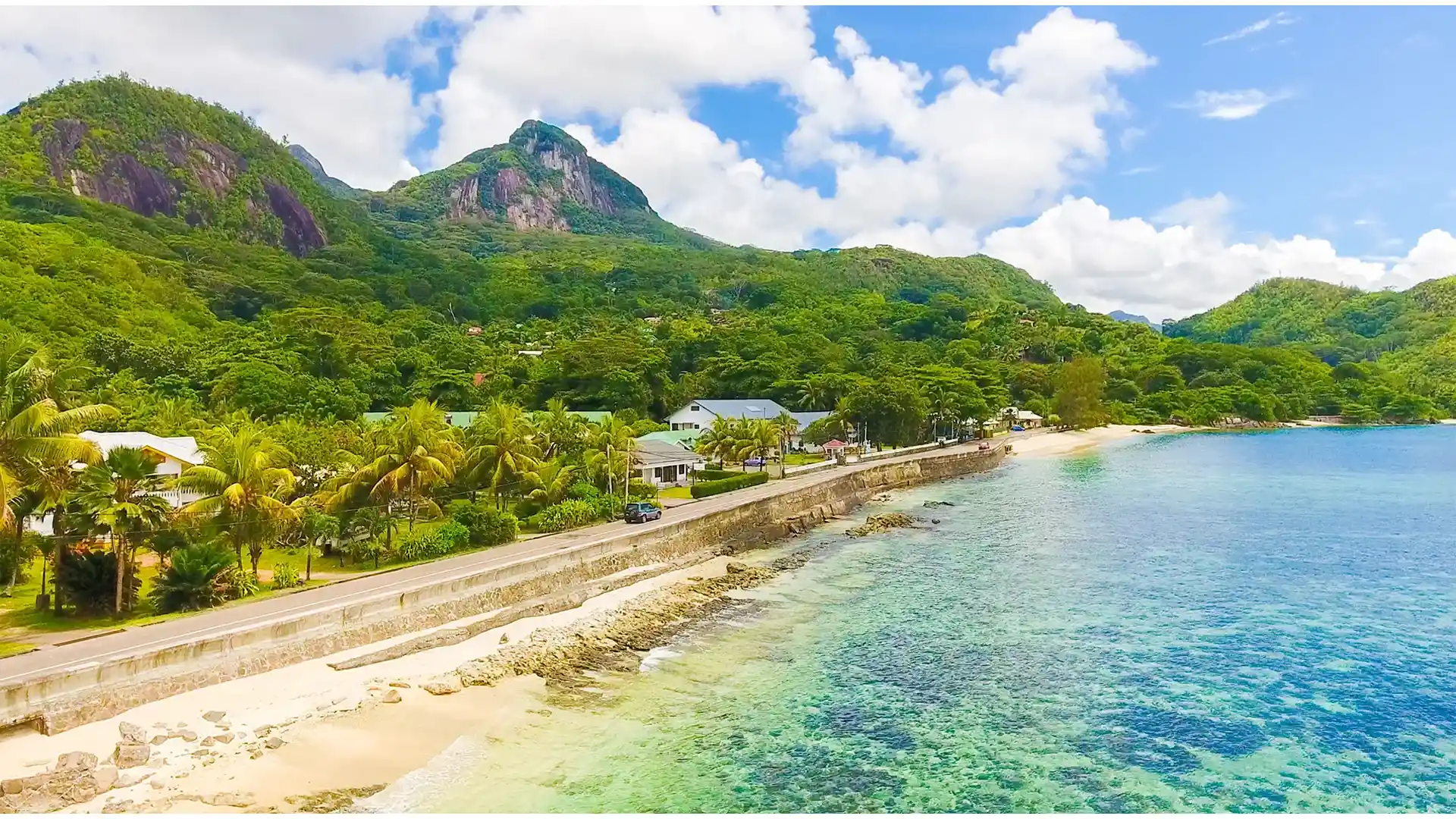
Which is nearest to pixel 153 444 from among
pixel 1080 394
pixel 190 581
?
pixel 190 581

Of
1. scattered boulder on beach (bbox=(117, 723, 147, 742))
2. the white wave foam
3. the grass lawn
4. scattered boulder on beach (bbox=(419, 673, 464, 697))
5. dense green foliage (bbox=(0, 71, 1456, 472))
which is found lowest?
the white wave foam

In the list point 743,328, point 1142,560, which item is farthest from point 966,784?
point 743,328

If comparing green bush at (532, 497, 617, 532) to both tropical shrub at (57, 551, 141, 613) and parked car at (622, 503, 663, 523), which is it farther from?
tropical shrub at (57, 551, 141, 613)

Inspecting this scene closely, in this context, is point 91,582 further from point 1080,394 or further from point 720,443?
point 1080,394

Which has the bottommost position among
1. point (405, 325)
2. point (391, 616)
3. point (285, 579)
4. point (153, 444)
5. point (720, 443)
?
point (391, 616)

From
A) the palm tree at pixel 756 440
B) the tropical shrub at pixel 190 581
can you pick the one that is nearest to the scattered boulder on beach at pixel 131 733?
the tropical shrub at pixel 190 581

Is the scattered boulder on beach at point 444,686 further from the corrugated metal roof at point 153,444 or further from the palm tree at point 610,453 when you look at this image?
the palm tree at point 610,453

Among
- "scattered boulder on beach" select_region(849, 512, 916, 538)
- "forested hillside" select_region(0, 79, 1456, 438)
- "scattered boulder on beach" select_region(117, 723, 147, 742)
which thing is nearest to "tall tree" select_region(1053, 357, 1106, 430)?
"forested hillside" select_region(0, 79, 1456, 438)
